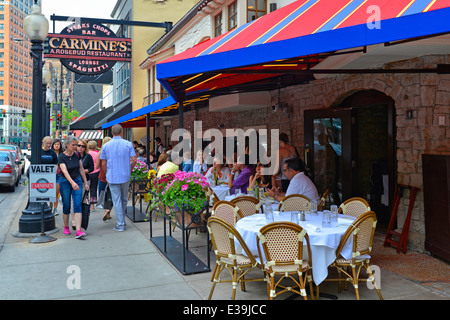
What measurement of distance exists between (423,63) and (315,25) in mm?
2619

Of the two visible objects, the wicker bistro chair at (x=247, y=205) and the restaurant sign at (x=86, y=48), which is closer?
the wicker bistro chair at (x=247, y=205)

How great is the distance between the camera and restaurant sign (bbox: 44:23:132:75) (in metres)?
15.4

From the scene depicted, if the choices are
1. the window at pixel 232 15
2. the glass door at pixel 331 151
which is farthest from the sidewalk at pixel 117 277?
the window at pixel 232 15

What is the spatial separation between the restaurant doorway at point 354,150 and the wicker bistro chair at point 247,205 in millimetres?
2643

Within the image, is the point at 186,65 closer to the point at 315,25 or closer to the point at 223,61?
the point at 223,61

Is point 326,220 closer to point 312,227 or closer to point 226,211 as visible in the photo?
point 312,227

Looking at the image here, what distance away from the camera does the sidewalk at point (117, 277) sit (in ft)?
15.5

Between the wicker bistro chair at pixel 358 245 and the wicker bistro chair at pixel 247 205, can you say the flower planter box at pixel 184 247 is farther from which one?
the wicker bistro chair at pixel 358 245

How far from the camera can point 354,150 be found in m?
8.19

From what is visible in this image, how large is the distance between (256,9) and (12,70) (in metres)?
124

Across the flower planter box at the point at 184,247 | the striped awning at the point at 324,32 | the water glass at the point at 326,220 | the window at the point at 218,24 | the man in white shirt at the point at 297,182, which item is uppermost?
the window at the point at 218,24

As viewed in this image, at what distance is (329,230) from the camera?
4.59 m

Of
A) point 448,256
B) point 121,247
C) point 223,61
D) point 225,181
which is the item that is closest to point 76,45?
point 225,181
